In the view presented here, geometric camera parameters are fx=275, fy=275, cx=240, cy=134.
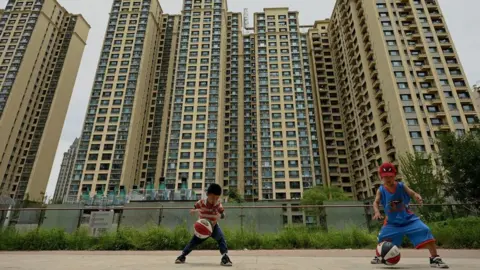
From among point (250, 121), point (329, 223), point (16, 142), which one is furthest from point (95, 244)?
point (16, 142)

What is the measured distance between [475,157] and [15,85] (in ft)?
273

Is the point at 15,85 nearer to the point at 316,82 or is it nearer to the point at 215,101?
the point at 215,101

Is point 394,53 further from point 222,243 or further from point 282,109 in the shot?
point 222,243

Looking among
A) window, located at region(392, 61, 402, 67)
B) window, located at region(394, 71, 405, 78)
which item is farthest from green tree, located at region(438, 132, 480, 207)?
window, located at region(392, 61, 402, 67)

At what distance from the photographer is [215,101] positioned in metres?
65.9

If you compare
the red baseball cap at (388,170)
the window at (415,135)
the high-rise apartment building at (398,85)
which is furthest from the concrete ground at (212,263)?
the window at (415,135)

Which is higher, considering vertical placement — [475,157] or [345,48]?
[345,48]

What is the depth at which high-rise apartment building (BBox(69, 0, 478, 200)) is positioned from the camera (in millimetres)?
45656

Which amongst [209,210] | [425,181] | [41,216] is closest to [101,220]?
[41,216]

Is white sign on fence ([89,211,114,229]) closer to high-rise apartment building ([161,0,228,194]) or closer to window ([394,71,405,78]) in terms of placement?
high-rise apartment building ([161,0,228,194])

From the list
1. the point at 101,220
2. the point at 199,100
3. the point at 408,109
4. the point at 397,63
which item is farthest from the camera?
the point at 199,100

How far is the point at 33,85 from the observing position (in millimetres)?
70250

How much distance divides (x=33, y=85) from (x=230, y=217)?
80.7 m

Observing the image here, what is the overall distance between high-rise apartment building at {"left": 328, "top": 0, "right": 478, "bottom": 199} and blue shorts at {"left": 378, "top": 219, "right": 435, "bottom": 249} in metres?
39.5
